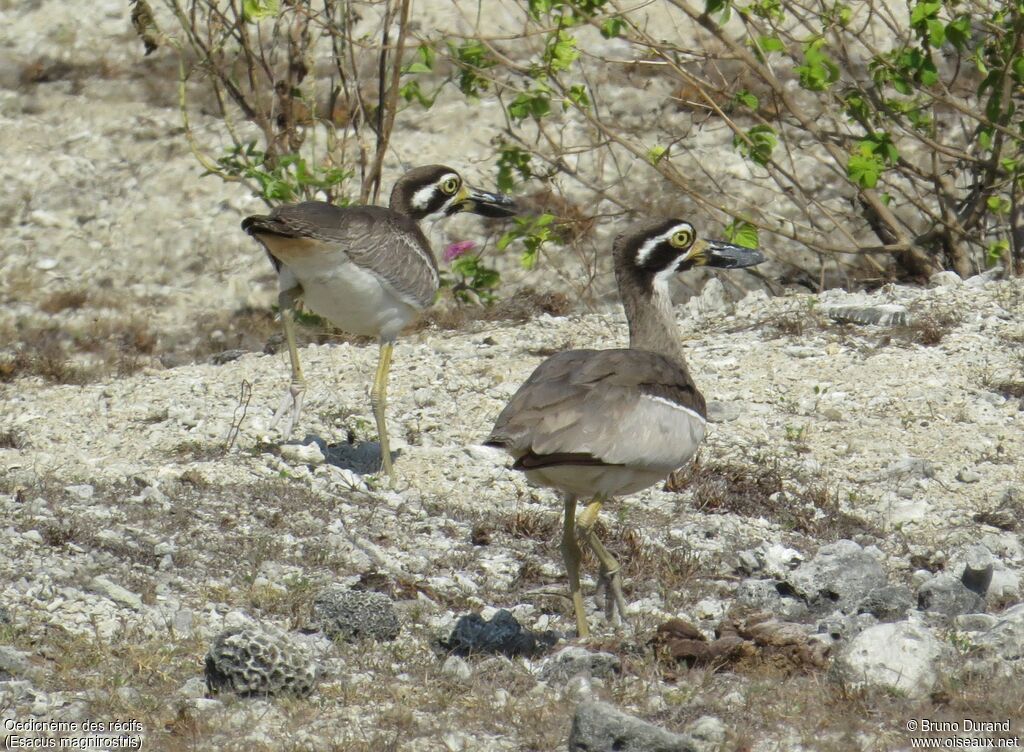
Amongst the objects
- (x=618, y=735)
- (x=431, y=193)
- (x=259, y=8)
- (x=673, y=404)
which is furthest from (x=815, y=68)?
(x=618, y=735)

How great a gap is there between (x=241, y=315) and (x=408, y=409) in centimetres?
490

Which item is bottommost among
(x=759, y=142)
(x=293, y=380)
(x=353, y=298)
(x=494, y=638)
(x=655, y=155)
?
(x=494, y=638)

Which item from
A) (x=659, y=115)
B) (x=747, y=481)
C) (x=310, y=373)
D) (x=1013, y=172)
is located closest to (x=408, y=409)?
(x=310, y=373)

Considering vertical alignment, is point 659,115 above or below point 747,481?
above

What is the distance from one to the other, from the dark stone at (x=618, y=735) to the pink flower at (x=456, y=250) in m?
7.72

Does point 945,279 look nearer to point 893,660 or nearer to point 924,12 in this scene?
point 924,12

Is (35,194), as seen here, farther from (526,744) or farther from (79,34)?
(526,744)

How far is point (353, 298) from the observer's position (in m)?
9.14

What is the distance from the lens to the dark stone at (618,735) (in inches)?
196

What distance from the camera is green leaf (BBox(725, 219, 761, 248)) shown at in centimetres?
1062

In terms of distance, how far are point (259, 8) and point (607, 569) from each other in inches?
214

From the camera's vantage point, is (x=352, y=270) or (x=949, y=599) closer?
(x=949, y=599)

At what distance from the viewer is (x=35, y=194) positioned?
16.5 metres

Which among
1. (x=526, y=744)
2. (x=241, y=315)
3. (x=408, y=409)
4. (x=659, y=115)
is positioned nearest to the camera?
(x=526, y=744)
